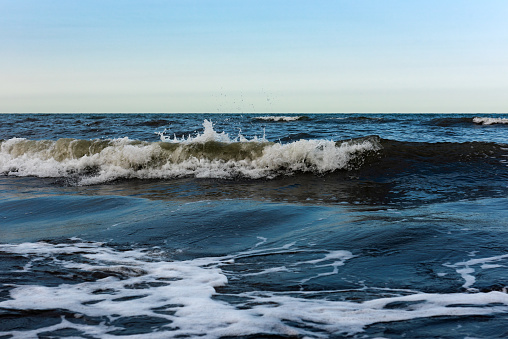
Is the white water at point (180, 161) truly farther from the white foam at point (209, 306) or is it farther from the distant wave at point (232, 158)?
the white foam at point (209, 306)

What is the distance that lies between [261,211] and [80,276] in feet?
8.81

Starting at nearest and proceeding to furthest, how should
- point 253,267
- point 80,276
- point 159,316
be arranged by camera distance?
point 159,316 < point 80,276 < point 253,267

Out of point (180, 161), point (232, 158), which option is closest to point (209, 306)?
point (232, 158)

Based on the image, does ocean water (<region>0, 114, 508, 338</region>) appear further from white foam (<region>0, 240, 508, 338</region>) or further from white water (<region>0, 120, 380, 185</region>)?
white water (<region>0, 120, 380, 185</region>)

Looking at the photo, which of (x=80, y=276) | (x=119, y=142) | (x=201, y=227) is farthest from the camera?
(x=119, y=142)

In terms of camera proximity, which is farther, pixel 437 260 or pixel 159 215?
pixel 159 215

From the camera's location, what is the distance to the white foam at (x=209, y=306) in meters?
2.36

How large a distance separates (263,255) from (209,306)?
3.97 feet

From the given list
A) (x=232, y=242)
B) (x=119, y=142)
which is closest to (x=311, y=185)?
(x=232, y=242)

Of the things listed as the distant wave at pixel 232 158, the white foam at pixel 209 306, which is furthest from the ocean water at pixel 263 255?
the distant wave at pixel 232 158

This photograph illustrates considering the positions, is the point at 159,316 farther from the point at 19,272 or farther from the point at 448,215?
the point at 448,215

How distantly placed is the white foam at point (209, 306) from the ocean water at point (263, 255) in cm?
1

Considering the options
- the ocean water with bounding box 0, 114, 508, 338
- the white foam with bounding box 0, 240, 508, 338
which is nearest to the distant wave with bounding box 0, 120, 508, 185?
the ocean water with bounding box 0, 114, 508, 338

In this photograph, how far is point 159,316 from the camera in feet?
8.34
